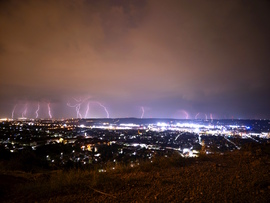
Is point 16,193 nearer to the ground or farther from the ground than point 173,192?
nearer to the ground

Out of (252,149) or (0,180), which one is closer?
(0,180)

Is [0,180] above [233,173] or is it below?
below

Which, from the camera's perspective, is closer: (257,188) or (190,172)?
(257,188)

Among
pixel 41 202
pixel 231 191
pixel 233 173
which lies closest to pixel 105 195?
pixel 41 202

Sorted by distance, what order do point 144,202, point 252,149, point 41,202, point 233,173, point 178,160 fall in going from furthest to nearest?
point 252,149 → point 178,160 → point 233,173 → point 41,202 → point 144,202

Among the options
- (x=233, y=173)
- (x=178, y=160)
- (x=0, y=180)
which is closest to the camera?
(x=233, y=173)

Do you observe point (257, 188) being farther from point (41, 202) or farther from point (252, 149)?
point (252, 149)

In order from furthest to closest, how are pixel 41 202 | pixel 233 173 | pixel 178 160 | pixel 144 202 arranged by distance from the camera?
1. pixel 178 160
2. pixel 233 173
3. pixel 41 202
4. pixel 144 202

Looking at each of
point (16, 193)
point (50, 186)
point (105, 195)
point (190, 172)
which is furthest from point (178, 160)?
point (16, 193)

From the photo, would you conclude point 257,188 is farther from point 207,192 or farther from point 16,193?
point 16,193
